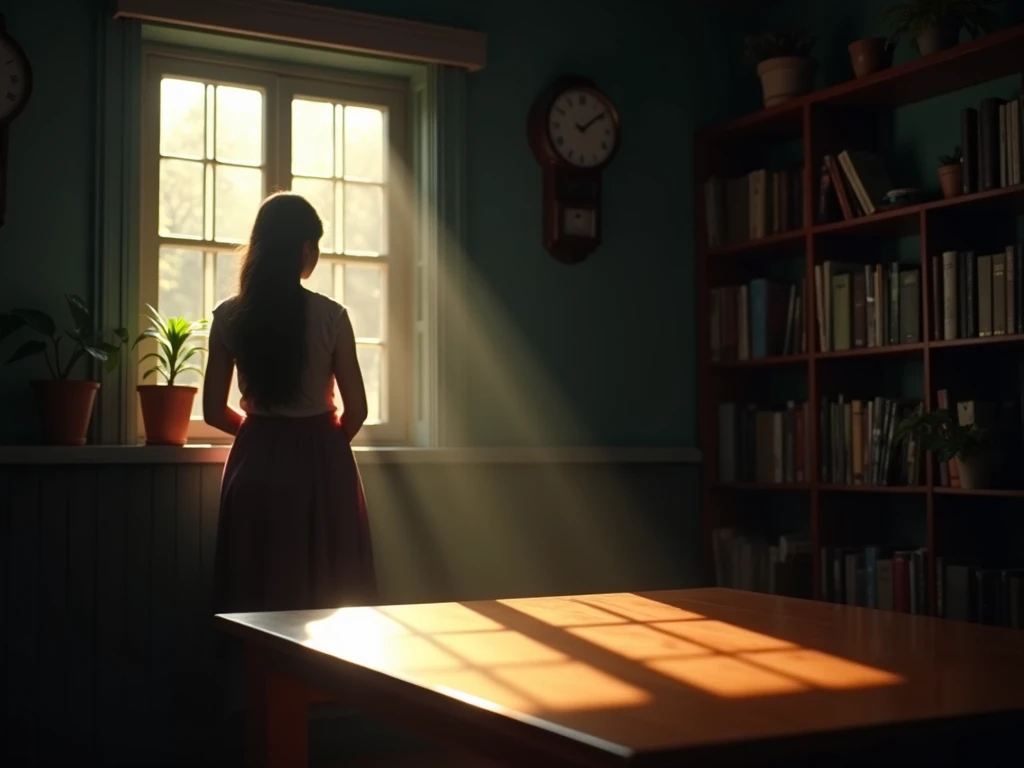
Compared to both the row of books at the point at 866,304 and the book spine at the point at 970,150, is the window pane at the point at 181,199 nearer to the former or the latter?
the row of books at the point at 866,304

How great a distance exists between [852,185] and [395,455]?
1.74 metres

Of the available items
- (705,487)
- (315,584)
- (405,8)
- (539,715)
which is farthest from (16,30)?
(539,715)

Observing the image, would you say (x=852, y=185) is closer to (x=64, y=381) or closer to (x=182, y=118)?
(x=182, y=118)

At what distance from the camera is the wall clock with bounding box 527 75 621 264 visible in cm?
445

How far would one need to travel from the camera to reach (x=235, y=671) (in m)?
3.72

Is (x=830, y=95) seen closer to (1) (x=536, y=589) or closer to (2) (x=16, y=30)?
(1) (x=536, y=589)

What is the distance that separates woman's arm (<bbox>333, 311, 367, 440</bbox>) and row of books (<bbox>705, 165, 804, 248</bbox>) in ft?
5.71

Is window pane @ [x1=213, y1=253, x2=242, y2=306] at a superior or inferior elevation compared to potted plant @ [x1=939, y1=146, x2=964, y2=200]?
inferior

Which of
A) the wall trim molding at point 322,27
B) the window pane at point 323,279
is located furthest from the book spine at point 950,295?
the window pane at point 323,279

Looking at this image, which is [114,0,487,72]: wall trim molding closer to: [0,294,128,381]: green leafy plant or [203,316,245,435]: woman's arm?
[0,294,128,381]: green leafy plant

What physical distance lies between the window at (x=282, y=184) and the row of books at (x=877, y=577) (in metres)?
1.52

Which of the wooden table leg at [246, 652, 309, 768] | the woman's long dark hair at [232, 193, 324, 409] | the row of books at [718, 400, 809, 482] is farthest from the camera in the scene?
the row of books at [718, 400, 809, 482]

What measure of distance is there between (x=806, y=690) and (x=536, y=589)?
3.07 meters

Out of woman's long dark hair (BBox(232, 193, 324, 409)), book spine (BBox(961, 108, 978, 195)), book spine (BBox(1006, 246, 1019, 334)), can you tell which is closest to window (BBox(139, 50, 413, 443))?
woman's long dark hair (BBox(232, 193, 324, 409))
